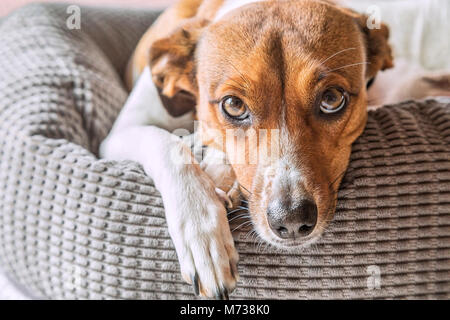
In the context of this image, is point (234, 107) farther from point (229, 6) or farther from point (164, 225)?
point (229, 6)

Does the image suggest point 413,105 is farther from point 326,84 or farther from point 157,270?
point 157,270

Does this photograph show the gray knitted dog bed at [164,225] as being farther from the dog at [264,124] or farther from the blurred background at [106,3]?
the blurred background at [106,3]

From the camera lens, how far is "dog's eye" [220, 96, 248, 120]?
106cm

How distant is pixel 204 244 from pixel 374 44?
3.05ft

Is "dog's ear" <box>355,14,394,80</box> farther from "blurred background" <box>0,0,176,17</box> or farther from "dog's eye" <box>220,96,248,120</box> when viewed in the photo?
"blurred background" <box>0,0,176,17</box>

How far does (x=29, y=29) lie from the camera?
63.3 inches

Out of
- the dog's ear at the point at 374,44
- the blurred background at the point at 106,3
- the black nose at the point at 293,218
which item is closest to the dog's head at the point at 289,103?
the black nose at the point at 293,218

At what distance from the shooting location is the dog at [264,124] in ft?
2.98

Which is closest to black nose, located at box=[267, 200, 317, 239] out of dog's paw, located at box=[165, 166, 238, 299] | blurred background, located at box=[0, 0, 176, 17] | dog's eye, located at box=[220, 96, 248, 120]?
dog's paw, located at box=[165, 166, 238, 299]

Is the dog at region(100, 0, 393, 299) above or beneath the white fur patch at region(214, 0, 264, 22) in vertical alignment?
beneath

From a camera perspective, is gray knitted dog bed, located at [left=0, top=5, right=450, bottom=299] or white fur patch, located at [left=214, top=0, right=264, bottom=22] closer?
gray knitted dog bed, located at [left=0, top=5, right=450, bottom=299]

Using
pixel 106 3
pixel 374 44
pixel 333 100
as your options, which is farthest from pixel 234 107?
pixel 106 3

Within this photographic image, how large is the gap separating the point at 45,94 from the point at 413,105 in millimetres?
1233

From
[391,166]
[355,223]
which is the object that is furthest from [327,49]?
[355,223]
